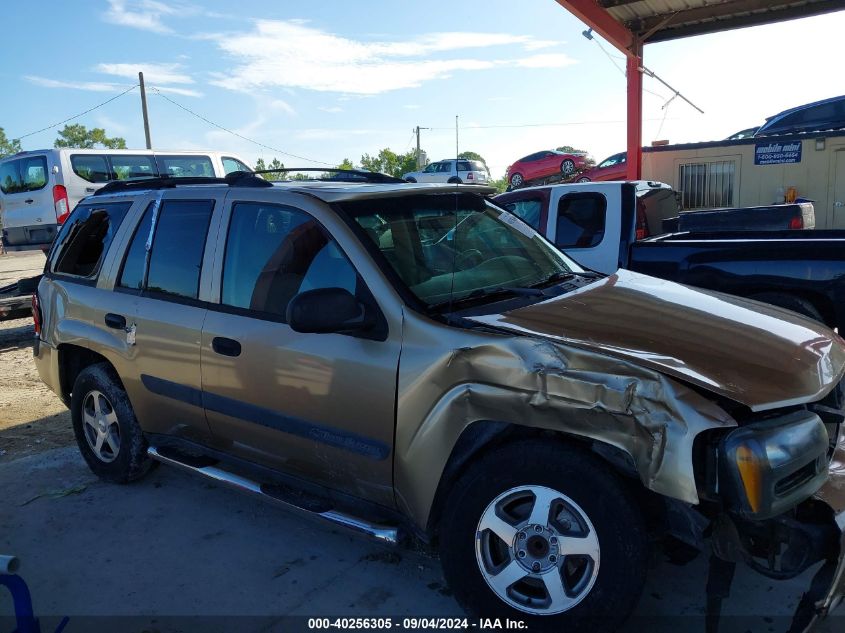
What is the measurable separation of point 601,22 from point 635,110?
2.16 m

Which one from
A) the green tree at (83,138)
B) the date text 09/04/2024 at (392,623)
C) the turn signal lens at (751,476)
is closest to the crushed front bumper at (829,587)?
the turn signal lens at (751,476)

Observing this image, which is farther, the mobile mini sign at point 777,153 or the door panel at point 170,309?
the mobile mini sign at point 777,153

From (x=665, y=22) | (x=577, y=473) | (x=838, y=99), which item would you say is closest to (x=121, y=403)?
(x=577, y=473)

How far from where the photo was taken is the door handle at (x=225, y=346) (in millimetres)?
3408

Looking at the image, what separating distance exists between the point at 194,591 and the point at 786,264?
4619 mm

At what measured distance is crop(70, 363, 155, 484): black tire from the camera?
425cm

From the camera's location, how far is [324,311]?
9.18 ft

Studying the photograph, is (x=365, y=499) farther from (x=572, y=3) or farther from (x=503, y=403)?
(x=572, y=3)

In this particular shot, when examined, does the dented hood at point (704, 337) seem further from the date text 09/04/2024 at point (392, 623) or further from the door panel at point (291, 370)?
the date text 09/04/2024 at point (392, 623)

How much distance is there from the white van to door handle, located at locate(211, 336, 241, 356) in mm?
12039

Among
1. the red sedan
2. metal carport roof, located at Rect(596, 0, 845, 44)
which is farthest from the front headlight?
the red sedan

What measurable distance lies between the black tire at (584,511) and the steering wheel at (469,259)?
3.57ft

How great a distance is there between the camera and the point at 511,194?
727 centimetres

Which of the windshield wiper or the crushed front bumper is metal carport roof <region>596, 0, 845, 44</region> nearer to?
the windshield wiper
